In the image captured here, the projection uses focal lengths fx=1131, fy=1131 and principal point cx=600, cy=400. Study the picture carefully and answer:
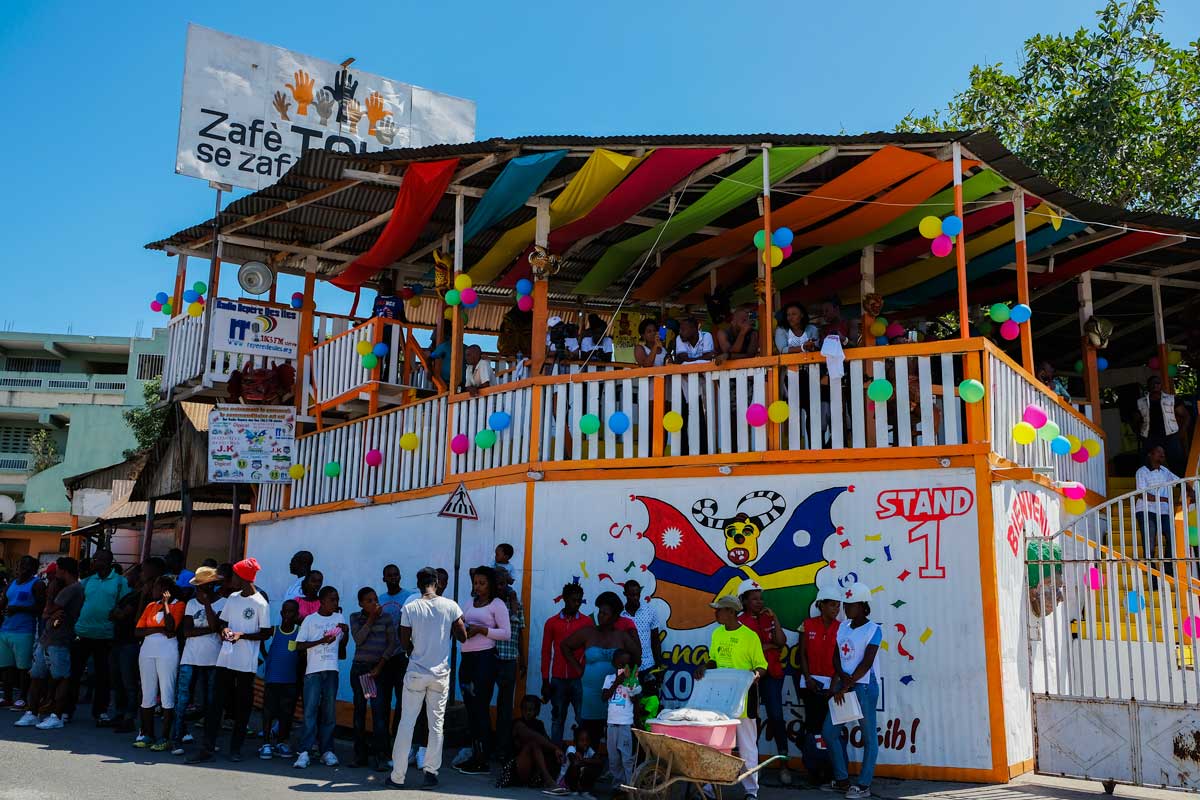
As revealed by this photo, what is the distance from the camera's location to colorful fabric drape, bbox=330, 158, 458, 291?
39.7ft

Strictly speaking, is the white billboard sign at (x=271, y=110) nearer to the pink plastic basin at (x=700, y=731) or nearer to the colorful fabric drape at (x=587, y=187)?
the colorful fabric drape at (x=587, y=187)

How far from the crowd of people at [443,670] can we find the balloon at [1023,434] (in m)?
2.17

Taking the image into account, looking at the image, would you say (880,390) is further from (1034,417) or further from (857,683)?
(857,683)

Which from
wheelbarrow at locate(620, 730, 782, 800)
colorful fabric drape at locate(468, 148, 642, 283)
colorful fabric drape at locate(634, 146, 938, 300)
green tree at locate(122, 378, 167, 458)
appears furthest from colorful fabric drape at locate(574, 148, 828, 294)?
green tree at locate(122, 378, 167, 458)

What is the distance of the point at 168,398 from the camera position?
17250mm

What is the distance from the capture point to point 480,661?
9695mm

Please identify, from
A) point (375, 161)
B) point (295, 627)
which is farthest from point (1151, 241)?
point (295, 627)

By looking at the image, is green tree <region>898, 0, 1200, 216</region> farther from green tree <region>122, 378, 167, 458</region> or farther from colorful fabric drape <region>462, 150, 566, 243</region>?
green tree <region>122, 378, 167, 458</region>

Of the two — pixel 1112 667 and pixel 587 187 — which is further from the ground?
pixel 587 187

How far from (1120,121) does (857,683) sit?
46.1 feet

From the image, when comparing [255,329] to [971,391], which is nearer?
[971,391]

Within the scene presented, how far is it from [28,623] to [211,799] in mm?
5441

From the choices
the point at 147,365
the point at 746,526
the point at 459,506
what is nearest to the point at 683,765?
the point at 746,526

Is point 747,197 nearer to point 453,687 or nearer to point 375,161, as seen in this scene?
point 375,161
